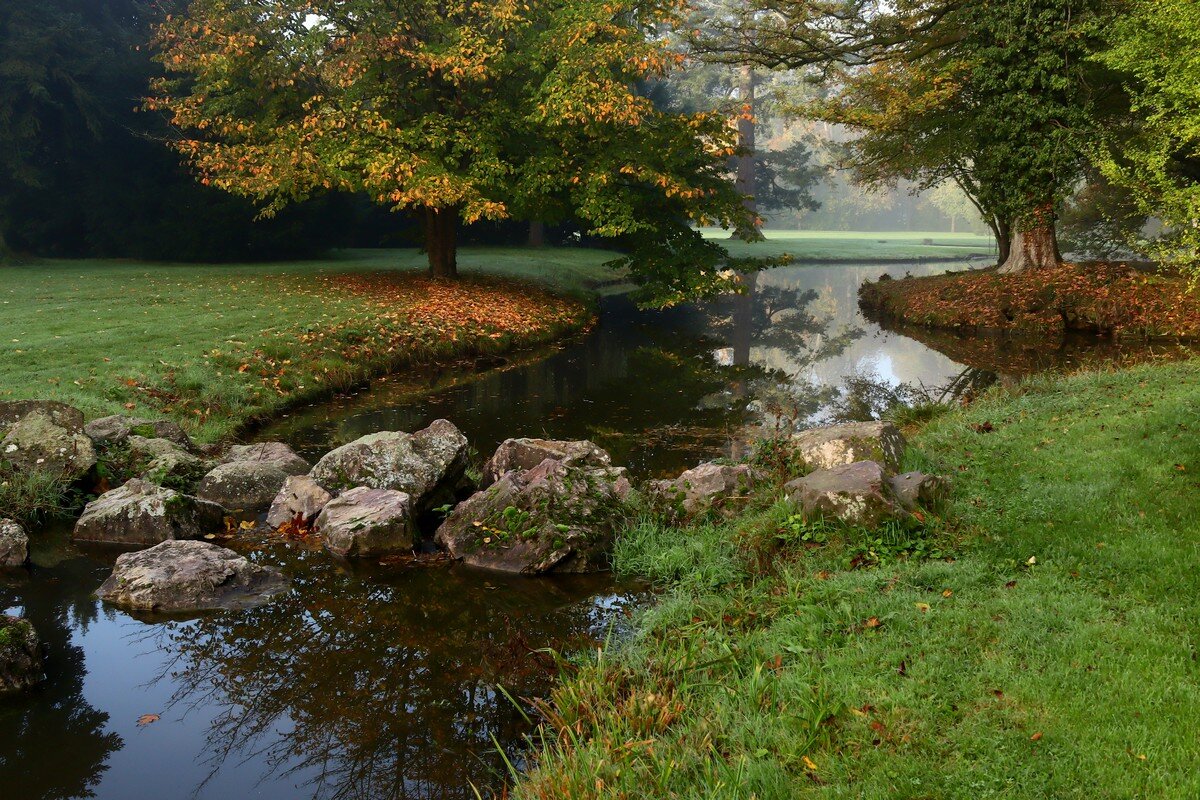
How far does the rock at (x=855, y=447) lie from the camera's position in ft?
29.0

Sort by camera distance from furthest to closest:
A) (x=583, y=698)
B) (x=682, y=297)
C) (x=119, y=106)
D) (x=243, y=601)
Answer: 1. (x=119, y=106)
2. (x=682, y=297)
3. (x=243, y=601)
4. (x=583, y=698)

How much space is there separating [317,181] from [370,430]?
1052 centimetres

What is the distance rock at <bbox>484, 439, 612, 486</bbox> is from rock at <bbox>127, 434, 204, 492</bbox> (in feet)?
11.4

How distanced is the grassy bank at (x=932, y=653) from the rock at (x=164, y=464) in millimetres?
5476

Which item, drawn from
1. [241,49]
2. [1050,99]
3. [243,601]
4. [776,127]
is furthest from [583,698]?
[776,127]

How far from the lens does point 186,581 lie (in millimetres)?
7688

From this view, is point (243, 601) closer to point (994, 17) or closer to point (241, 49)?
point (241, 49)

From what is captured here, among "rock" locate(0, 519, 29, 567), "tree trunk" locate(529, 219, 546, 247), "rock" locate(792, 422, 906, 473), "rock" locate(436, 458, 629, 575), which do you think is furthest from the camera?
"tree trunk" locate(529, 219, 546, 247)

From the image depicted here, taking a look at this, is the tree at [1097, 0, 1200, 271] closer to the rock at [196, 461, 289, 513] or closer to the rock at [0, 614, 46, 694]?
the rock at [196, 461, 289, 513]

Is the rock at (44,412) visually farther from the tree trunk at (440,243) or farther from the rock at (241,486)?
the tree trunk at (440,243)

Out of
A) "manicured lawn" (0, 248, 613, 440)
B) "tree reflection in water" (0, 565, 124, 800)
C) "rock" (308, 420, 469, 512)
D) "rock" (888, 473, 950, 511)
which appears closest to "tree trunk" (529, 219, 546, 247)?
"manicured lawn" (0, 248, 613, 440)

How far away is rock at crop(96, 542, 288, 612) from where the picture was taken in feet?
24.9

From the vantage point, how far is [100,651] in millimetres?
6844

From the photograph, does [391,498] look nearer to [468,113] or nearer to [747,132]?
[468,113]
